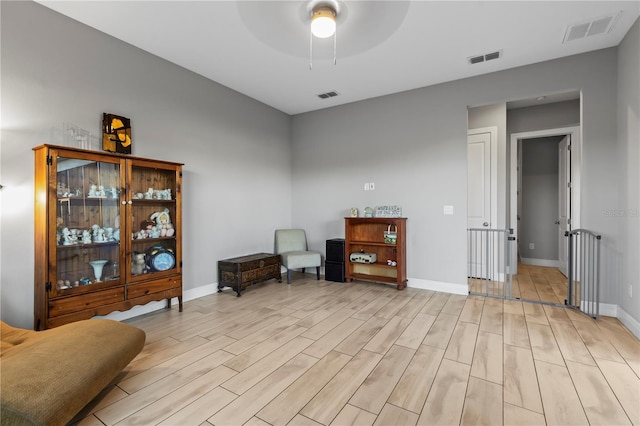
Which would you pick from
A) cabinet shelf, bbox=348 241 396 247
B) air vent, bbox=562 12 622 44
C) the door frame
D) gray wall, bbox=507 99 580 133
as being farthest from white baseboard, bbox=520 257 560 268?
air vent, bbox=562 12 622 44

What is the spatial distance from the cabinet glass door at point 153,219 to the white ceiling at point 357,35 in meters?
1.40

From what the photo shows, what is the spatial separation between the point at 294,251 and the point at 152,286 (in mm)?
2349

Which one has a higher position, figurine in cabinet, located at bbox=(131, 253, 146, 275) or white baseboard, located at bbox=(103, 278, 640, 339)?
figurine in cabinet, located at bbox=(131, 253, 146, 275)

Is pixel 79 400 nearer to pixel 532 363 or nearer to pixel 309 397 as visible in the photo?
pixel 309 397

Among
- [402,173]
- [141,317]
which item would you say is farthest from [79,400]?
[402,173]

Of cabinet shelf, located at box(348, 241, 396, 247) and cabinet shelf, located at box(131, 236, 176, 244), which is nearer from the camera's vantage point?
cabinet shelf, located at box(131, 236, 176, 244)

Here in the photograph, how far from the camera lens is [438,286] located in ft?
13.8

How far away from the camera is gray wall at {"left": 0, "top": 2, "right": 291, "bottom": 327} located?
8.06ft

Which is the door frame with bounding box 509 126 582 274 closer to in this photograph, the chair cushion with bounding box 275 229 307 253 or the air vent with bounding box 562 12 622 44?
the air vent with bounding box 562 12 622 44

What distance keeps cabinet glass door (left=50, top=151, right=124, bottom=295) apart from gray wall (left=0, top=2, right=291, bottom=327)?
31 centimetres

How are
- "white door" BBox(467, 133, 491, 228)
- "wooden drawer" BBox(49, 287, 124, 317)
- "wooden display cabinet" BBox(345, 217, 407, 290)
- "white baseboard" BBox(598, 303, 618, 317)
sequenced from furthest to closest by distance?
"white door" BBox(467, 133, 491, 228), "wooden display cabinet" BBox(345, 217, 407, 290), "white baseboard" BBox(598, 303, 618, 317), "wooden drawer" BBox(49, 287, 124, 317)

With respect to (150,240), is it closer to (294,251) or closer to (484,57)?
(294,251)

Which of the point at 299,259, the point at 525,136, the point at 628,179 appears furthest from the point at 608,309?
the point at 299,259

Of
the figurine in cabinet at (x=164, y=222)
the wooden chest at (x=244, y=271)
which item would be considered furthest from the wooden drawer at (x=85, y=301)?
the wooden chest at (x=244, y=271)
